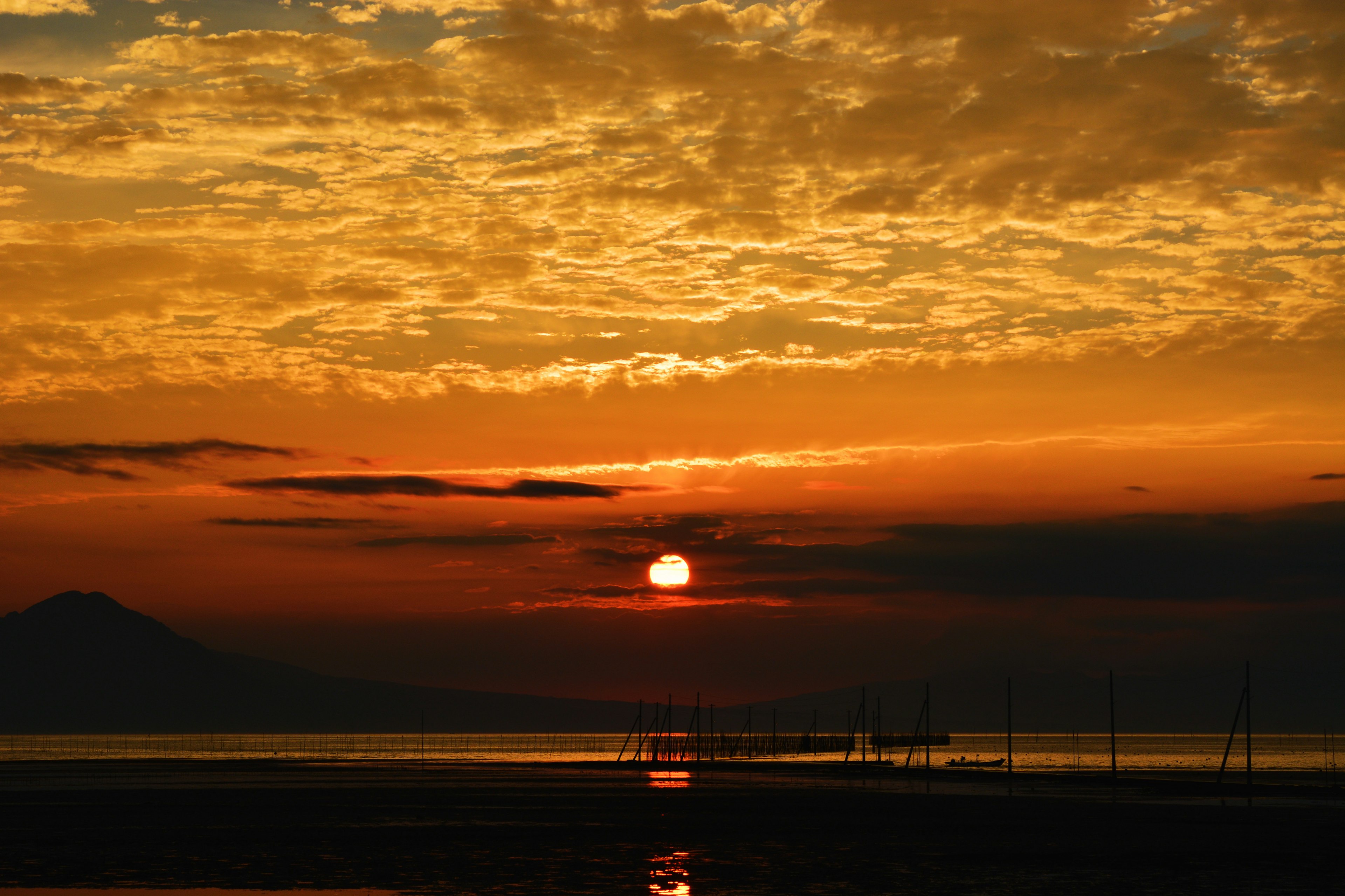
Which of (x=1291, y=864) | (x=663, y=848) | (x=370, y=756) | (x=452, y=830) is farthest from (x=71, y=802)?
(x=370, y=756)

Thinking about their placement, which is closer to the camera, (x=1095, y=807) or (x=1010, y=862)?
(x=1010, y=862)

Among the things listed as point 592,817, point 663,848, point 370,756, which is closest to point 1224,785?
point 592,817

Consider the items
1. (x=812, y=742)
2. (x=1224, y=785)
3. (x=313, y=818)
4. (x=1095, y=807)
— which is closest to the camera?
(x=313, y=818)

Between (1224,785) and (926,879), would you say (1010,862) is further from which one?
(1224,785)

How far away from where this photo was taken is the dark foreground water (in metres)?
37.4

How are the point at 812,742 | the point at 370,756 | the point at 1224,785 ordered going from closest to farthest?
the point at 1224,785 → the point at 370,756 → the point at 812,742

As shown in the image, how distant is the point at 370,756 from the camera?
176625 millimetres

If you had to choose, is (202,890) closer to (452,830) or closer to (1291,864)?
(452,830)

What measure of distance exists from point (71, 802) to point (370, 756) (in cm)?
10768

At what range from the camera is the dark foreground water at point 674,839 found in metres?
37.4

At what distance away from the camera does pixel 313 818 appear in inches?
2320

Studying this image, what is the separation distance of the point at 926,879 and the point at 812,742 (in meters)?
160

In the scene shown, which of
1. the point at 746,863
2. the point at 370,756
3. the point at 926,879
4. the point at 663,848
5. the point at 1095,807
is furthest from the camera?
the point at 370,756

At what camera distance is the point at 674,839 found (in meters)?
49.7
